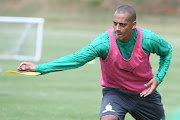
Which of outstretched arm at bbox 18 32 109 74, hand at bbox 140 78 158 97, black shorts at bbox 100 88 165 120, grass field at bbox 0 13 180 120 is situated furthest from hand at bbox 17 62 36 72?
grass field at bbox 0 13 180 120

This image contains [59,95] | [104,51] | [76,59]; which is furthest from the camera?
[59,95]

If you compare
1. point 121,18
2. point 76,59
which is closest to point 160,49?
point 121,18

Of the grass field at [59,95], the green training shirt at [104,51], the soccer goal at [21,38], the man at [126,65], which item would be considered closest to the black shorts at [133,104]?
the man at [126,65]

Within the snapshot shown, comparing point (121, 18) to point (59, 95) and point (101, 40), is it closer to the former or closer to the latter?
point (101, 40)

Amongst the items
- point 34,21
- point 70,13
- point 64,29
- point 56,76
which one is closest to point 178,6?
point 70,13

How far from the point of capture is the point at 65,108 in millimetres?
9367

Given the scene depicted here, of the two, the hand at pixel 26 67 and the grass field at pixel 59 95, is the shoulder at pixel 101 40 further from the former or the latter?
the grass field at pixel 59 95

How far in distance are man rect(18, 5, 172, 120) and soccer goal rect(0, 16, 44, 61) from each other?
12392 mm

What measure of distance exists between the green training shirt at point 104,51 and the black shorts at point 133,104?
0.39 meters

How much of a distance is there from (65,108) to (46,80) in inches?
166

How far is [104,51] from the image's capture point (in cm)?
587

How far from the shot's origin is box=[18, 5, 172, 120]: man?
19.0 ft

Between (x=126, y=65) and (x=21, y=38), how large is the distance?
558 inches

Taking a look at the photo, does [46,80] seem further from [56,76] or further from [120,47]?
[120,47]
